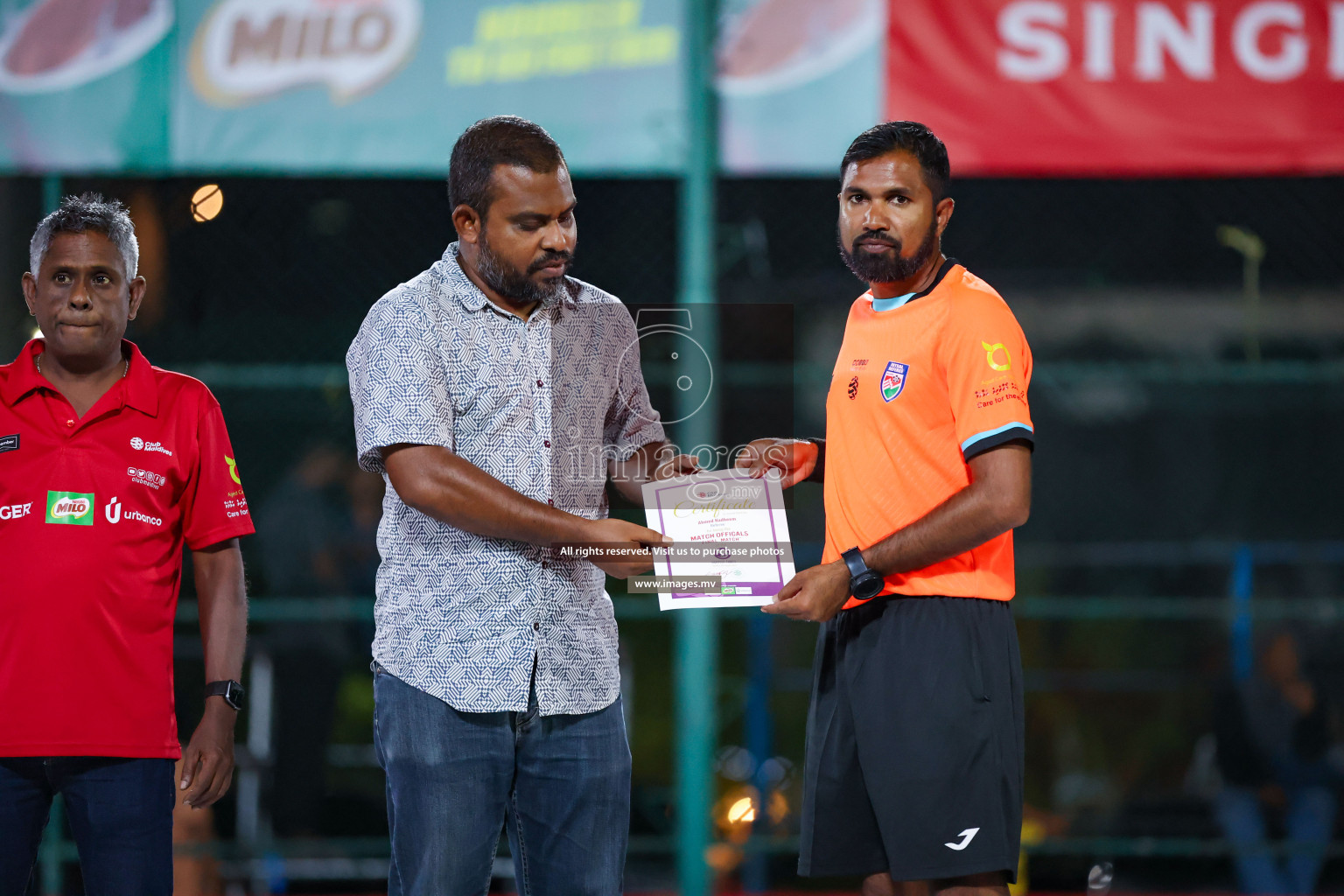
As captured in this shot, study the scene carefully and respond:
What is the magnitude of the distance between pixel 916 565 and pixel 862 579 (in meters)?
0.11

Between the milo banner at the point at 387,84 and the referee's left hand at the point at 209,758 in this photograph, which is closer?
the referee's left hand at the point at 209,758

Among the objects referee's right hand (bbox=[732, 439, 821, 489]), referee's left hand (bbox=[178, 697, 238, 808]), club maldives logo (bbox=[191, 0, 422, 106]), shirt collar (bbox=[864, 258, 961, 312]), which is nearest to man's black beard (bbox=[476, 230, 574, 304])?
referee's right hand (bbox=[732, 439, 821, 489])

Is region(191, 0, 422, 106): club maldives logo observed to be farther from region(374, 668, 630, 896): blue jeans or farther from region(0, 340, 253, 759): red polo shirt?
region(374, 668, 630, 896): blue jeans

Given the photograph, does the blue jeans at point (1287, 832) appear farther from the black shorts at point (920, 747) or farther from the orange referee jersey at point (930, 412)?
the orange referee jersey at point (930, 412)

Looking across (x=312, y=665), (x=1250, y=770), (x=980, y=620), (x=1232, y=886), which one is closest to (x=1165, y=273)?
(x=1232, y=886)

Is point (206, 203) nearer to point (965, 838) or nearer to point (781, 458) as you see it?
point (781, 458)

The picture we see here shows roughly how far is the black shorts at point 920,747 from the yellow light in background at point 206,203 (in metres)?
3.91

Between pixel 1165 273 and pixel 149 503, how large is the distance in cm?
1276

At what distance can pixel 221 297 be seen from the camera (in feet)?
36.7

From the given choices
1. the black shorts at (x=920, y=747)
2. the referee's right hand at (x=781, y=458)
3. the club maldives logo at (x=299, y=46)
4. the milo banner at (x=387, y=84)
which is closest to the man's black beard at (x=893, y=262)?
the referee's right hand at (x=781, y=458)

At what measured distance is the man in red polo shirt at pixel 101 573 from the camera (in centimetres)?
254

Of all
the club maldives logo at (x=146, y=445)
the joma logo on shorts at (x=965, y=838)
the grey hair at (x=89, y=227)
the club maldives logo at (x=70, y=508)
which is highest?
the grey hair at (x=89, y=227)

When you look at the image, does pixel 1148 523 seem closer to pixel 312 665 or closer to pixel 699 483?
pixel 312 665

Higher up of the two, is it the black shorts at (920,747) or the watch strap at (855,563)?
the watch strap at (855,563)
